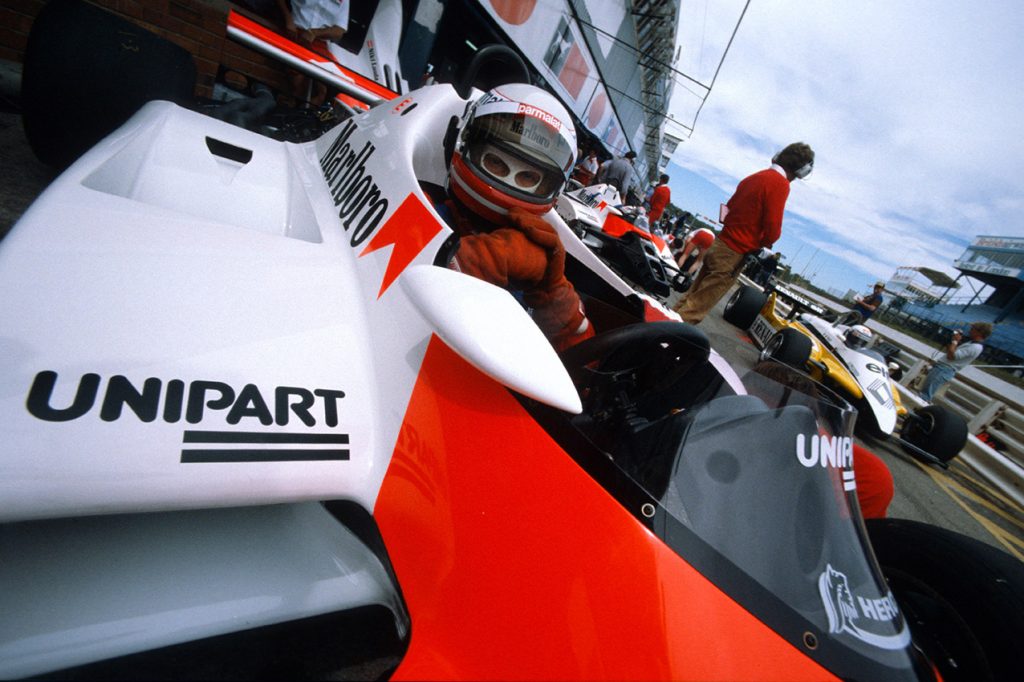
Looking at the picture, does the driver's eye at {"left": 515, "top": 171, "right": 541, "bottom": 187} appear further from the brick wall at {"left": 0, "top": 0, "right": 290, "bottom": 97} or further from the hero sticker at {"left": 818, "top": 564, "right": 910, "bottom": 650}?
the brick wall at {"left": 0, "top": 0, "right": 290, "bottom": 97}

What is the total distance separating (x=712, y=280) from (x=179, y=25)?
14.9 feet

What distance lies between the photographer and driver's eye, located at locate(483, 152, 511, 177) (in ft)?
4.70

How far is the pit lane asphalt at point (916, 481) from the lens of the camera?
1.93 meters

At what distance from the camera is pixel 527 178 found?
1474 mm

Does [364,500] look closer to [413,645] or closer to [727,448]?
[413,645]

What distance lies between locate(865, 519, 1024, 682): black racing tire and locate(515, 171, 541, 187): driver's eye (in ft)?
4.63

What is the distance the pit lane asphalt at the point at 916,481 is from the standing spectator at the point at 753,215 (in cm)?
64

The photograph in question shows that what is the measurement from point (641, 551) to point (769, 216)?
403 centimetres

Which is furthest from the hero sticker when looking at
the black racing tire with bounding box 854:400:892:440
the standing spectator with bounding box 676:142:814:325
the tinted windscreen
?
the black racing tire with bounding box 854:400:892:440

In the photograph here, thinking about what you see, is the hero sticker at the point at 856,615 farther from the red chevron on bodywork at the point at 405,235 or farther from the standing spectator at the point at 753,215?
the standing spectator at the point at 753,215

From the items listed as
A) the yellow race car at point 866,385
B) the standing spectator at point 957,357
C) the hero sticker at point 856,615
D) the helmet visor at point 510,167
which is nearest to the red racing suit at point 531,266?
the helmet visor at point 510,167

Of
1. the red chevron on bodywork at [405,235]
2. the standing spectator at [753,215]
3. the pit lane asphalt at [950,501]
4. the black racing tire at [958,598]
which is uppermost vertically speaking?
the standing spectator at [753,215]

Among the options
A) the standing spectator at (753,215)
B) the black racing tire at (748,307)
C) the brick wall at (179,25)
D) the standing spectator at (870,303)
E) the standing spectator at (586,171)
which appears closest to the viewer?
the brick wall at (179,25)

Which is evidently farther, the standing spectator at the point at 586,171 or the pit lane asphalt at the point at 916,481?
the standing spectator at the point at 586,171
